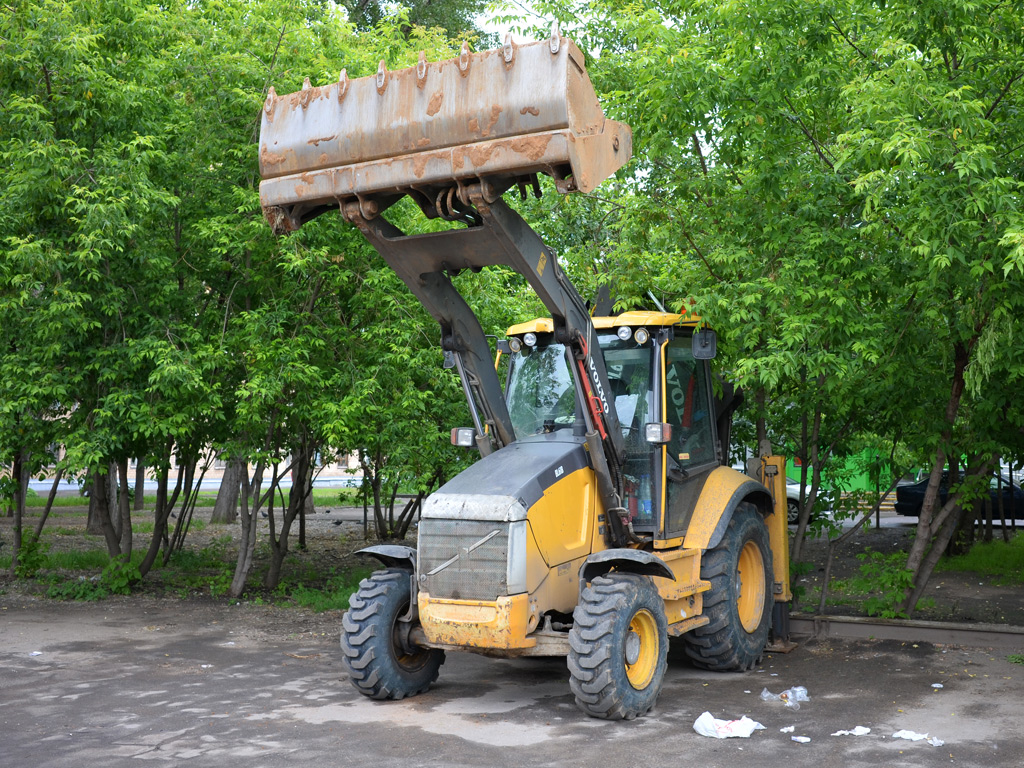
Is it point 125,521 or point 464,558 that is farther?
point 125,521

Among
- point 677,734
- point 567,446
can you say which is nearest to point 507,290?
point 567,446

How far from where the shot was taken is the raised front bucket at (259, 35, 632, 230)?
590 centimetres

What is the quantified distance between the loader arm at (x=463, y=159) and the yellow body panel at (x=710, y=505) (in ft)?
3.07

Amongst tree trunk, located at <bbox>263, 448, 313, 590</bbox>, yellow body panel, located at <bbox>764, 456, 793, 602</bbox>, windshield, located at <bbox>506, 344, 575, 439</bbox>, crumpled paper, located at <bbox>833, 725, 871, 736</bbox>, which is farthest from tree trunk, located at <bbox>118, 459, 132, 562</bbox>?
crumpled paper, located at <bbox>833, 725, 871, 736</bbox>

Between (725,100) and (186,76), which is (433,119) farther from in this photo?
(186,76)

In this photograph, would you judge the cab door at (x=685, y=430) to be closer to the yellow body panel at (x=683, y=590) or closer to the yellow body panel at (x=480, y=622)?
the yellow body panel at (x=683, y=590)

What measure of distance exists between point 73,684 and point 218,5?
25.7 feet

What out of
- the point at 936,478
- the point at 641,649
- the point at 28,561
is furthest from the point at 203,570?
the point at 936,478

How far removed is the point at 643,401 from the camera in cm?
783

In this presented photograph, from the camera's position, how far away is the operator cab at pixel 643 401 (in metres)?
7.73

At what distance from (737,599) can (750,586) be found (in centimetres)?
47

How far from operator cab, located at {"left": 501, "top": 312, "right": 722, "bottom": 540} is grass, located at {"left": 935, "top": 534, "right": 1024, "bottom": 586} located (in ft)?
24.6

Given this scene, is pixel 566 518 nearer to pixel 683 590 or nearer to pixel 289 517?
pixel 683 590

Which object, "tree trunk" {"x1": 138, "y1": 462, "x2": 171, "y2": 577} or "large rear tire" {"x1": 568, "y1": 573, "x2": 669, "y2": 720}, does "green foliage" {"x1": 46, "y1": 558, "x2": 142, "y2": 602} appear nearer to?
"tree trunk" {"x1": 138, "y1": 462, "x2": 171, "y2": 577}
